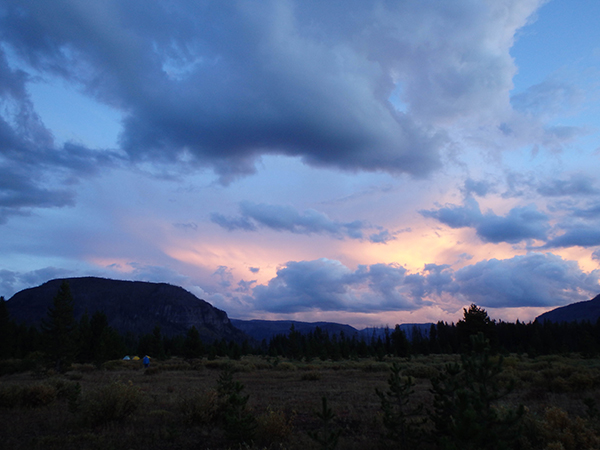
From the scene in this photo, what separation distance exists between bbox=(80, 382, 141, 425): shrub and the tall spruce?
30.4 metres

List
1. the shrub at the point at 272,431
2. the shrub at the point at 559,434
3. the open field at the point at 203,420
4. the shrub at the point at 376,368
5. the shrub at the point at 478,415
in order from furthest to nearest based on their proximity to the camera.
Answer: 1. the shrub at the point at 376,368
2. the shrub at the point at 272,431
3. the open field at the point at 203,420
4. the shrub at the point at 559,434
5. the shrub at the point at 478,415

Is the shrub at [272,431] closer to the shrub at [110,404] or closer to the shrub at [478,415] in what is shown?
the shrub at [478,415]

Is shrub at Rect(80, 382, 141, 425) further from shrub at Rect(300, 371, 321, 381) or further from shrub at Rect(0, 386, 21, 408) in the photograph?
shrub at Rect(300, 371, 321, 381)

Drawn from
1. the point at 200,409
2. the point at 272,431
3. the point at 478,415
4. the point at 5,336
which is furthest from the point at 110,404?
the point at 5,336

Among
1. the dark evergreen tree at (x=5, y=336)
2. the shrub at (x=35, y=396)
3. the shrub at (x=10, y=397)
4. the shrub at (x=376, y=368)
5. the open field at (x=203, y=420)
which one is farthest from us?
the dark evergreen tree at (x=5, y=336)

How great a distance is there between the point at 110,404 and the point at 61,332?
112 ft

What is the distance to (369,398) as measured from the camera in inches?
635

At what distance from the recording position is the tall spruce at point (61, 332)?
119 ft

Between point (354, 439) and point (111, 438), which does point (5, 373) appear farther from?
point (354, 439)

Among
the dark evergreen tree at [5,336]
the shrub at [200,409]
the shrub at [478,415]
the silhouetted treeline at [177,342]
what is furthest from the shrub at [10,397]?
the dark evergreen tree at [5,336]

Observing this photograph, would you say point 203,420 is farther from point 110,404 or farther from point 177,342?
point 177,342

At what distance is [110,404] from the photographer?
10734 mm

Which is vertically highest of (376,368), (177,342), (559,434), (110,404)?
(559,434)

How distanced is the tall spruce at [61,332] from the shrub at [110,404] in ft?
99.8
